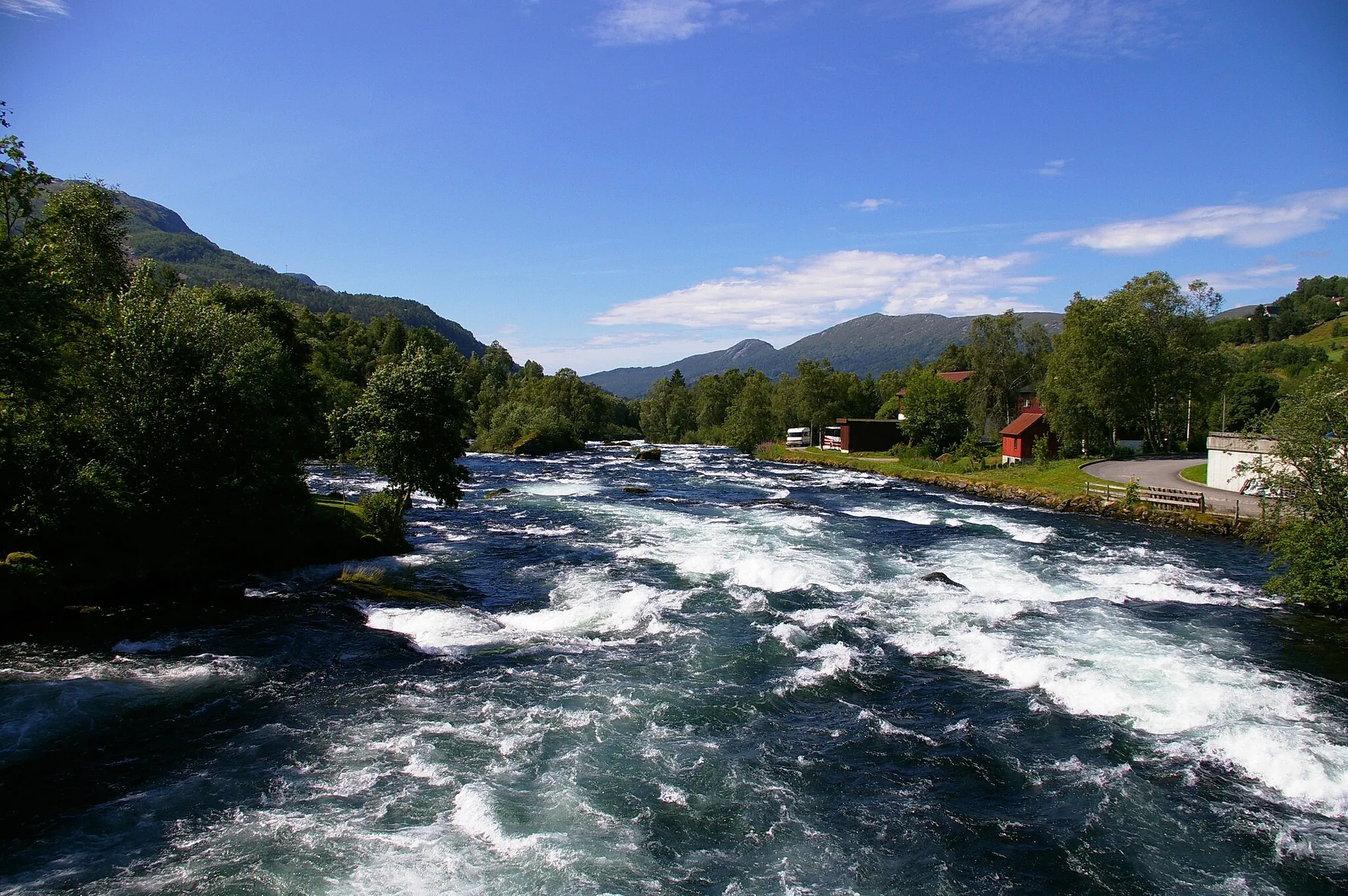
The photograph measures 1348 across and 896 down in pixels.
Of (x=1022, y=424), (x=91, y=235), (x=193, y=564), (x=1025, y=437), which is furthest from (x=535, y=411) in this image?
(x=193, y=564)

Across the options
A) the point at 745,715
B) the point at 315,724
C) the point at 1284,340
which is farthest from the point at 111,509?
the point at 1284,340

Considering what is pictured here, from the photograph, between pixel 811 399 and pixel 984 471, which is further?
pixel 811 399

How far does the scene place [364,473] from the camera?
62375 millimetres

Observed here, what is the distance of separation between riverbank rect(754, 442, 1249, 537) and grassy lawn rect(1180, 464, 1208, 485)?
19.3 ft

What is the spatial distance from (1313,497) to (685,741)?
20.4 metres

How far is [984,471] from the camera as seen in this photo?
61.5 metres

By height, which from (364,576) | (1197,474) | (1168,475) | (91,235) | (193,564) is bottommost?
(364,576)

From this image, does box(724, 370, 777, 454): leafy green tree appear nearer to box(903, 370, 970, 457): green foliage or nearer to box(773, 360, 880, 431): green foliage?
box(773, 360, 880, 431): green foliage

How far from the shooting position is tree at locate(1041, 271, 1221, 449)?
6275cm

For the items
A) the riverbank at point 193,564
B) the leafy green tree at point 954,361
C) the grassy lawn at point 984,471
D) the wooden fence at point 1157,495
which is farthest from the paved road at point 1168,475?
the leafy green tree at point 954,361

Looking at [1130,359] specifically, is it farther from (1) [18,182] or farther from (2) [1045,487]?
(1) [18,182]

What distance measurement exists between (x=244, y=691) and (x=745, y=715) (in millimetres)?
11621

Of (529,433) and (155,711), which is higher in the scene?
(529,433)

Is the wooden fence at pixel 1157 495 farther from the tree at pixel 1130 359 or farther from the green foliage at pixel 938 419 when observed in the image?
the green foliage at pixel 938 419
